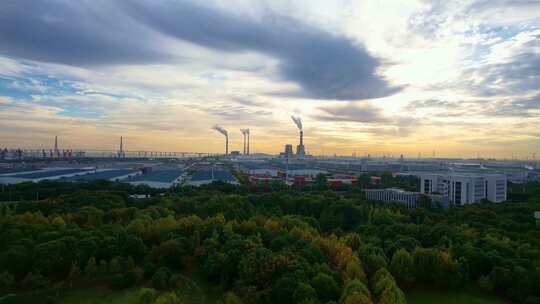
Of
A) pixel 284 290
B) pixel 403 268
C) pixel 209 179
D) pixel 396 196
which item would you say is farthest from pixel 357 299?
pixel 209 179

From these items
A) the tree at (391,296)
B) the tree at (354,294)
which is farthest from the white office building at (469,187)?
the tree at (354,294)

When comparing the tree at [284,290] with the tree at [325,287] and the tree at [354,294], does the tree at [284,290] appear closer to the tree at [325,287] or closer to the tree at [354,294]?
the tree at [325,287]

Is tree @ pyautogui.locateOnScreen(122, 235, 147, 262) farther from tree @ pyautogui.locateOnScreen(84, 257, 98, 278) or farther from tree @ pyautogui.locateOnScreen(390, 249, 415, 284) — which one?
tree @ pyautogui.locateOnScreen(390, 249, 415, 284)

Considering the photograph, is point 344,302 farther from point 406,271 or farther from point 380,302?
point 406,271

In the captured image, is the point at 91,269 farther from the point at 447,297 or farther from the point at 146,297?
the point at 447,297

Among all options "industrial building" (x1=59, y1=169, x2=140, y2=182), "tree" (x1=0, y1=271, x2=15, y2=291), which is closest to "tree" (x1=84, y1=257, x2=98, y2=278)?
"tree" (x1=0, y1=271, x2=15, y2=291)
